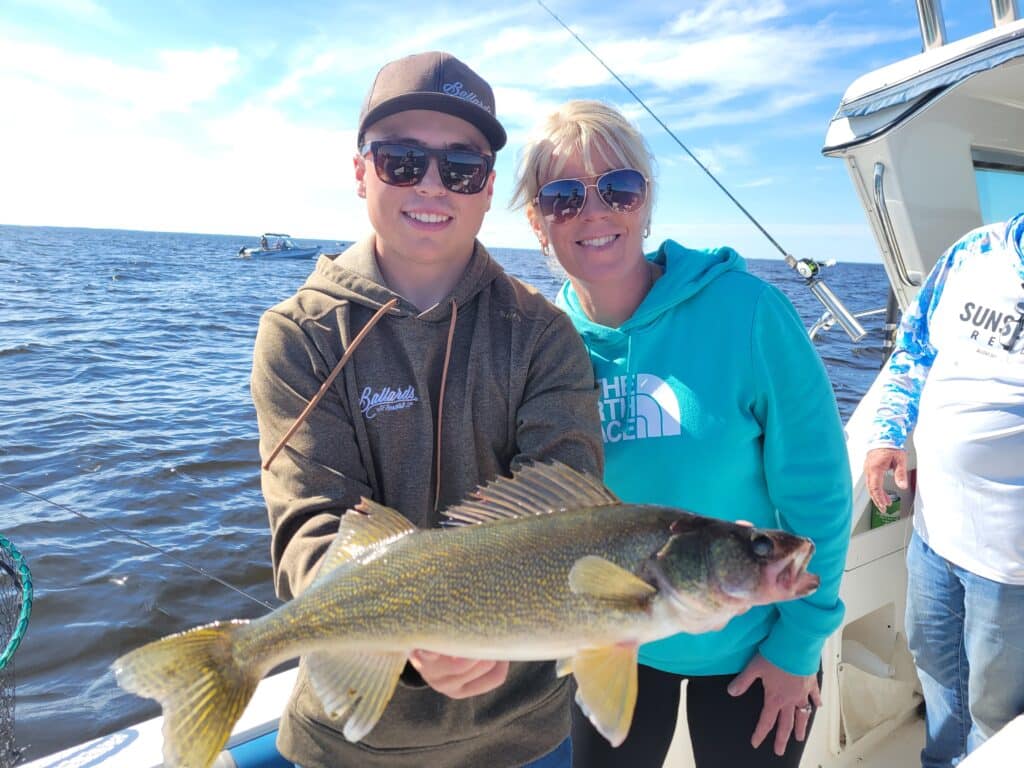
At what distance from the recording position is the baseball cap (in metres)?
2.21

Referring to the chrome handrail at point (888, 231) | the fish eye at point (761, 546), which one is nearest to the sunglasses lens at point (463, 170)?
the fish eye at point (761, 546)

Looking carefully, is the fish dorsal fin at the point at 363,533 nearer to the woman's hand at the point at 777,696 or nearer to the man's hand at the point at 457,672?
the man's hand at the point at 457,672

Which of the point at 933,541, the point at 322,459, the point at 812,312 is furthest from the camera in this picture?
the point at 812,312

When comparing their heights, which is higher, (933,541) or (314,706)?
(314,706)

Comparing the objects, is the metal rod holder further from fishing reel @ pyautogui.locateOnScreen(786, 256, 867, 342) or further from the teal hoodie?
the teal hoodie

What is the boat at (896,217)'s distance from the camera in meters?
4.08

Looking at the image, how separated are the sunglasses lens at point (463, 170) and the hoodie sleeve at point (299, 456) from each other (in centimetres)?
69

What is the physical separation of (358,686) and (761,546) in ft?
3.60

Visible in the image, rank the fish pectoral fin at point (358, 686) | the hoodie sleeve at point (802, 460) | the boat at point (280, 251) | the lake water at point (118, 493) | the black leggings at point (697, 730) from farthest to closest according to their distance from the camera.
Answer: the boat at point (280, 251)
the lake water at point (118, 493)
the black leggings at point (697, 730)
the hoodie sleeve at point (802, 460)
the fish pectoral fin at point (358, 686)

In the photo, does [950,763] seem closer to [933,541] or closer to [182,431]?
[933,541]

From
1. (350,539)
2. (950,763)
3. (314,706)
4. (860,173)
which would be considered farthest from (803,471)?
(860,173)

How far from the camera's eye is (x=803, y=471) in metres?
2.53

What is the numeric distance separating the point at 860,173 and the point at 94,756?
18.9ft

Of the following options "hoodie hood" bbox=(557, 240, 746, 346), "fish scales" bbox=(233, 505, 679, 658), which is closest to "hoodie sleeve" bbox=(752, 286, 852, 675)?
"hoodie hood" bbox=(557, 240, 746, 346)
